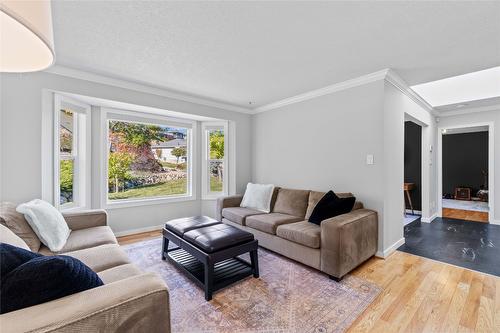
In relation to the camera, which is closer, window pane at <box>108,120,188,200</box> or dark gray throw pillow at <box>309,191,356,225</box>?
dark gray throw pillow at <box>309,191,356,225</box>

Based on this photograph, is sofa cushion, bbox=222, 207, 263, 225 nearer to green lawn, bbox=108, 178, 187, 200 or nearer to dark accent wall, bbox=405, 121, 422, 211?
green lawn, bbox=108, 178, 187, 200

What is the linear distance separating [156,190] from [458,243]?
5.08 meters

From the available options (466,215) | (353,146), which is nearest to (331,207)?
(353,146)

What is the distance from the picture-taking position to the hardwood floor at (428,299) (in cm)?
174

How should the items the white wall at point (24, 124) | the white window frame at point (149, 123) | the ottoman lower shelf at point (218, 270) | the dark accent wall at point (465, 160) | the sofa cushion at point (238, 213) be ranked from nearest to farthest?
1. the ottoman lower shelf at point (218, 270)
2. the white wall at point (24, 124)
3. the sofa cushion at point (238, 213)
4. the white window frame at point (149, 123)
5. the dark accent wall at point (465, 160)

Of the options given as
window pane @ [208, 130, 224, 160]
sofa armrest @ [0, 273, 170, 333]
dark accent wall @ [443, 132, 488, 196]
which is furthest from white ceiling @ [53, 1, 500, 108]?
dark accent wall @ [443, 132, 488, 196]

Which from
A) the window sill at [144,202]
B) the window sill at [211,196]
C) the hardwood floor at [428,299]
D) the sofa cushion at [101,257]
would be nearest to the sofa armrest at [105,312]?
the sofa cushion at [101,257]

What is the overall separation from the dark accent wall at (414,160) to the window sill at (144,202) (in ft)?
18.0

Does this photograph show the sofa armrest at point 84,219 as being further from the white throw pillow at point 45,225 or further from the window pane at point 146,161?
the window pane at point 146,161

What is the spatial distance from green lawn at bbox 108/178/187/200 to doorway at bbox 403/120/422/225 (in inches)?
210

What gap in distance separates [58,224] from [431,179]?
248 inches

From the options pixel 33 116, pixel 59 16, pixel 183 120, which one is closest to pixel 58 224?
pixel 33 116

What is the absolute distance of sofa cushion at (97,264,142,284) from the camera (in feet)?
4.93

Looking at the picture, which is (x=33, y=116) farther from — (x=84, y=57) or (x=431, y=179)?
(x=431, y=179)
